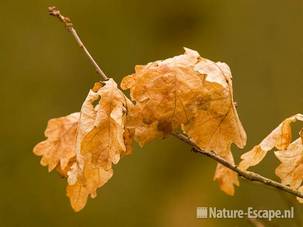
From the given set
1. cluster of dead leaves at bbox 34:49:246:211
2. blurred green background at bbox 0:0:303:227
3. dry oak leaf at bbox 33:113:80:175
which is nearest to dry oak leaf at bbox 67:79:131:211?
cluster of dead leaves at bbox 34:49:246:211

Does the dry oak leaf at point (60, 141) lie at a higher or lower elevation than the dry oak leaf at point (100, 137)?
higher

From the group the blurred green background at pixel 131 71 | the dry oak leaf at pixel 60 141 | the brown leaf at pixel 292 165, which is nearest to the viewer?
the brown leaf at pixel 292 165

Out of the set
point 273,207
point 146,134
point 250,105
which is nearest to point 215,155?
point 146,134

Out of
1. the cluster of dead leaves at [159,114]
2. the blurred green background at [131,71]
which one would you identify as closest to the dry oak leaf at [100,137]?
the cluster of dead leaves at [159,114]

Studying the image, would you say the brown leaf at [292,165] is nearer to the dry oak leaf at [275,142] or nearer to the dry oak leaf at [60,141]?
the dry oak leaf at [275,142]

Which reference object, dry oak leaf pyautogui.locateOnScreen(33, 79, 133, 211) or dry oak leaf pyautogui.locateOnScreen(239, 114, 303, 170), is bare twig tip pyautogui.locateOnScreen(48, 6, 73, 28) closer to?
dry oak leaf pyautogui.locateOnScreen(33, 79, 133, 211)

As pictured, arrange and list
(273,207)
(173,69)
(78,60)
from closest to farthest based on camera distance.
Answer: (173,69)
(273,207)
(78,60)

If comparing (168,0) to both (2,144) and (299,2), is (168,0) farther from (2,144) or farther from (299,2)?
(2,144)
